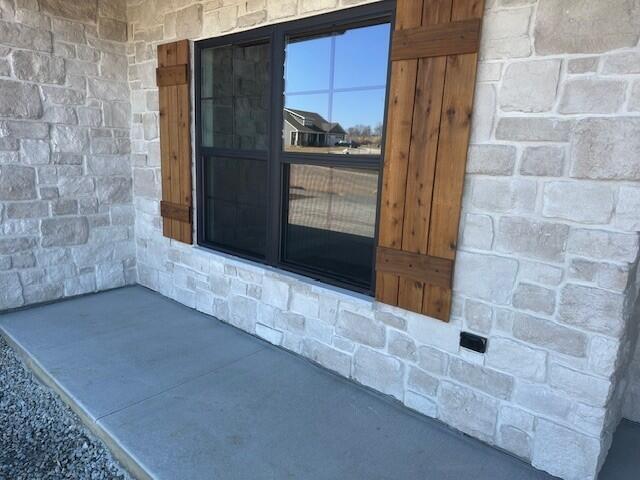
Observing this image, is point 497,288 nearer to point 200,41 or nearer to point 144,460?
point 144,460

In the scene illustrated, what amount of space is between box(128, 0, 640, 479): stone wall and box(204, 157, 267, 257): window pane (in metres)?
1.10

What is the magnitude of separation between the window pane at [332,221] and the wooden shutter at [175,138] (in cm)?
103

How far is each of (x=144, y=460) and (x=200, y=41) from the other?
9.07 feet

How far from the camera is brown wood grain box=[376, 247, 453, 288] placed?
79.0 inches

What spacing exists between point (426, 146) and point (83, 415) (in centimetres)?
219

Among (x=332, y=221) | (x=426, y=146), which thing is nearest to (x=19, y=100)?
(x=332, y=221)

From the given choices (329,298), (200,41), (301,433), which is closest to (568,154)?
(329,298)

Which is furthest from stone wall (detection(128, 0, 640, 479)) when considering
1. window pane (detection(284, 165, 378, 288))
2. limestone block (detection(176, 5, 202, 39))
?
limestone block (detection(176, 5, 202, 39))

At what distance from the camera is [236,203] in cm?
318

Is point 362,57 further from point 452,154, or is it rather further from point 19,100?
point 19,100

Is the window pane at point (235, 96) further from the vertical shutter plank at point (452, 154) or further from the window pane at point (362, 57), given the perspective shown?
the vertical shutter plank at point (452, 154)

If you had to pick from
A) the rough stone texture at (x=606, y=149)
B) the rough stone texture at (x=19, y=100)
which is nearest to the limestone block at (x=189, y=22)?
the rough stone texture at (x=19, y=100)

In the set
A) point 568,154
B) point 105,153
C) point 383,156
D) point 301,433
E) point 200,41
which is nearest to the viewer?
point 568,154

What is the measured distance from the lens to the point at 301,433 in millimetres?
2025
